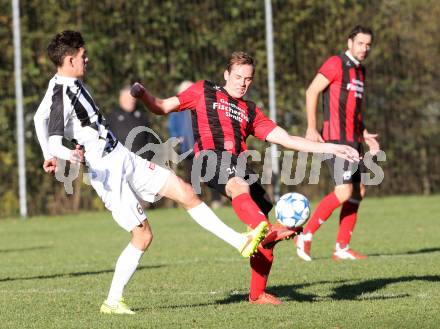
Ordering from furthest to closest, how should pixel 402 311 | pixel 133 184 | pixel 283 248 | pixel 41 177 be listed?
1. pixel 41 177
2. pixel 283 248
3. pixel 133 184
4. pixel 402 311

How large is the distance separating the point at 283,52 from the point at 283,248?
893cm

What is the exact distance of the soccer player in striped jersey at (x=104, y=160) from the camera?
704 cm

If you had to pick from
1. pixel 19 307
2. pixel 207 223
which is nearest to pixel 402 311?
pixel 207 223

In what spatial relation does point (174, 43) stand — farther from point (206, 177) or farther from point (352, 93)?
point (206, 177)

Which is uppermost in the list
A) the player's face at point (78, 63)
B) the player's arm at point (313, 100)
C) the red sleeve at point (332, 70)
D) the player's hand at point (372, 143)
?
the player's face at point (78, 63)

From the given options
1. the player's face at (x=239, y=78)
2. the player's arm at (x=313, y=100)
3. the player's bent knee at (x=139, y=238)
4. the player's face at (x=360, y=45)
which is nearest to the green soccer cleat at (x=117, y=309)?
the player's bent knee at (x=139, y=238)

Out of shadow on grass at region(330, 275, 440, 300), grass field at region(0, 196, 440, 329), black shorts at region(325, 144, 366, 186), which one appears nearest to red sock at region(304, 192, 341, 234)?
black shorts at region(325, 144, 366, 186)

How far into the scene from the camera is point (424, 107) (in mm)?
21094

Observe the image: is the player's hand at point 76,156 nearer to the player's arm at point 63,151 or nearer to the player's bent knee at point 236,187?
the player's arm at point 63,151

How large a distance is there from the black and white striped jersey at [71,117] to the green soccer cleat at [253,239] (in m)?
1.18

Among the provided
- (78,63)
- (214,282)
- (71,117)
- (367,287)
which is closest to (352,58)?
(214,282)

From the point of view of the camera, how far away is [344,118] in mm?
10953

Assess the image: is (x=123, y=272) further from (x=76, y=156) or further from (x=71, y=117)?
(x=71, y=117)

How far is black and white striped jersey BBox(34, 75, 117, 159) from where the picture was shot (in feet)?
22.9
